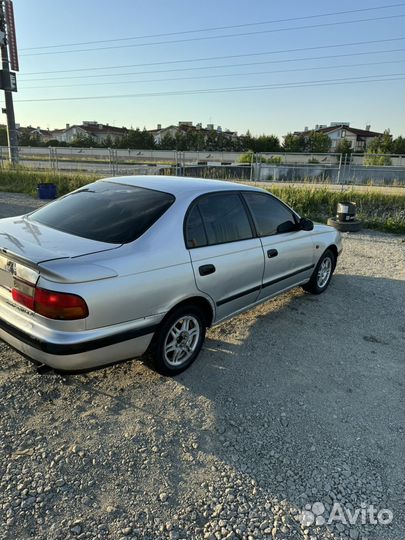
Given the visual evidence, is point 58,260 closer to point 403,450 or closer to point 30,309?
point 30,309

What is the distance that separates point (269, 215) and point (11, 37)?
2660 centimetres

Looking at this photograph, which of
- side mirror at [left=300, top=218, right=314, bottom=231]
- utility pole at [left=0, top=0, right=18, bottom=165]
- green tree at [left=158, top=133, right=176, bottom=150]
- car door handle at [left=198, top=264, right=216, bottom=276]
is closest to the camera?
car door handle at [left=198, top=264, right=216, bottom=276]

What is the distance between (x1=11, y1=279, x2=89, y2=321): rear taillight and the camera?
2373 mm

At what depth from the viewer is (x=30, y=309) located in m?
2.51

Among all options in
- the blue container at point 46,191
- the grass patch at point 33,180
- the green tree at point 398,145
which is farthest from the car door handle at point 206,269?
the green tree at point 398,145

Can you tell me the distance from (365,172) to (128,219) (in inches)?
749

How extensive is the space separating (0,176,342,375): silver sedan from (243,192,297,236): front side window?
1 centimetres

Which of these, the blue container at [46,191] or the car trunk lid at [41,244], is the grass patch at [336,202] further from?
the car trunk lid at [41,244]

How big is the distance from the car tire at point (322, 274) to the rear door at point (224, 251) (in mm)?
1437

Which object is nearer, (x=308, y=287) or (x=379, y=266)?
(x=308, y=287)

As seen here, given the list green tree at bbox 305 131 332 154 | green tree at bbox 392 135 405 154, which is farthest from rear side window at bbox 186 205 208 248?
green tree at bbox 305 131 332 154

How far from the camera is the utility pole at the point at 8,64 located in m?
22.8

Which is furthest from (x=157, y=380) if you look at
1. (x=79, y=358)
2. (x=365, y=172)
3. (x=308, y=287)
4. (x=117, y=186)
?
(x=365, y=172)
